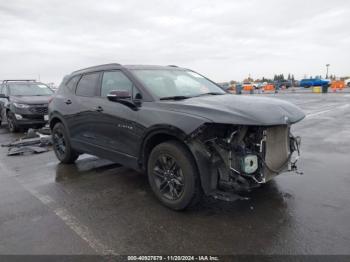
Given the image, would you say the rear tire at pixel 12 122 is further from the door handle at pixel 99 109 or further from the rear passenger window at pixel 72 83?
the door handle at pixel 99 109

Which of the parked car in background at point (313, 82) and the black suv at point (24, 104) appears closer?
the black suv at point (24, 104)

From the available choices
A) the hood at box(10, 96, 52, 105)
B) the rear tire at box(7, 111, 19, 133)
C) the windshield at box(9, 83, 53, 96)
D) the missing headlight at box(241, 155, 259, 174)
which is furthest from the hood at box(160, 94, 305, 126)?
the windshield at box(9, 83, 53, 96)

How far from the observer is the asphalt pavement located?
2.83 meters

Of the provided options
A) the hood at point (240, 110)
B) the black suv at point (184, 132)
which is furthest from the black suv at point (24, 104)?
the hood at point (240, 110)

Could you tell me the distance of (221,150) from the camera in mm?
3191

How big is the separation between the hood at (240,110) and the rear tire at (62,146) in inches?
111

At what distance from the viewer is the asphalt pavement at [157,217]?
283 cm

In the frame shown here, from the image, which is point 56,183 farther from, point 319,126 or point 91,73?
point 319,126

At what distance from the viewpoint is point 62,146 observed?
231 inches

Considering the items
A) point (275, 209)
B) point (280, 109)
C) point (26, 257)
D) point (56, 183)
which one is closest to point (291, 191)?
point (275, 209)

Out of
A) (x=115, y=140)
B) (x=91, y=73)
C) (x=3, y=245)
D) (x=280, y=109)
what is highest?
(x=91, y=73)

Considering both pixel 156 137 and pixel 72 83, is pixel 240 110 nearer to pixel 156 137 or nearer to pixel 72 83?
pixel 156 137

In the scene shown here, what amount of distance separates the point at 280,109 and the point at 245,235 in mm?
1481

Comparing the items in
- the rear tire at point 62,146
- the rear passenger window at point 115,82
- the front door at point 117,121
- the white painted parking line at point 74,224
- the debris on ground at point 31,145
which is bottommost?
the white painted parking line at point 74,224
